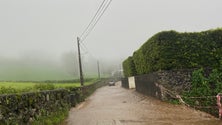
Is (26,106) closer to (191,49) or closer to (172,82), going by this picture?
(172,82)

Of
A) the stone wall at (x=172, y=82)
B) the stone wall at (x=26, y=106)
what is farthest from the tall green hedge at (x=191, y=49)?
the stone wall at (x=26, y=106)

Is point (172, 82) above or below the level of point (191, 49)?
below

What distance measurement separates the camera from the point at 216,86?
70.8 ft

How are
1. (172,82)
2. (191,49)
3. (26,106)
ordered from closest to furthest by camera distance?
(26,106) → (172,82) → (191,49)

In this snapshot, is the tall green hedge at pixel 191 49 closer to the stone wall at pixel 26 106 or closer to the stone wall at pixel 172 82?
the stone wall at pixel 172 82

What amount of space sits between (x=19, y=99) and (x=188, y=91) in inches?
551

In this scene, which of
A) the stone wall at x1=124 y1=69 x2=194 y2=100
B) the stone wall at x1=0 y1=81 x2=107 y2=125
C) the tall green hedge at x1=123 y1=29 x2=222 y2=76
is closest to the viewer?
the stone wall at x1=0 y1=81 x2=107 y2=125

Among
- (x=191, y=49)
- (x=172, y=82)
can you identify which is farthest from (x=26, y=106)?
(x=191, y=49)

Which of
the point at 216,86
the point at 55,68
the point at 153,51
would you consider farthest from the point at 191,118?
the point at 55,68

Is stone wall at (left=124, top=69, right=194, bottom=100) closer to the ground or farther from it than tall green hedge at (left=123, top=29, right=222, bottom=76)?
closer to the ground

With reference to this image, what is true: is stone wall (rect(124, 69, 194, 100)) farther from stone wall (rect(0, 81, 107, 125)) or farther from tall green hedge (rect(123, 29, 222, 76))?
stone wall (rect(0, 81, 107, 125))

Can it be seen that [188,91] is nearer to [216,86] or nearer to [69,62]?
[216,86]

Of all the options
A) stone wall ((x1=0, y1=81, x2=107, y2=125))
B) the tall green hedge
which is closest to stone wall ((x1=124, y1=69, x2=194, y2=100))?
the tall green hedge

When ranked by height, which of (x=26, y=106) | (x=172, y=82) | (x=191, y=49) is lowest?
(x=26, y=106)
